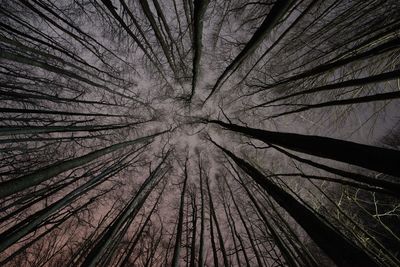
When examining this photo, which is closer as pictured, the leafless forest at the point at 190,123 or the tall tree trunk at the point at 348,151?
the tall tree trunk at the point at 348,151

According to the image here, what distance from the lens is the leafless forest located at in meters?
4.54

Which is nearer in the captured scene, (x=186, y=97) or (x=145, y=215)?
(x=145, y=215)

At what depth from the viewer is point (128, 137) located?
1094 cm

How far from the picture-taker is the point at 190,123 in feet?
38.0

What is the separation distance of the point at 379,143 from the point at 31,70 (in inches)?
487

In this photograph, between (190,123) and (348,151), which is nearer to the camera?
(348,151)

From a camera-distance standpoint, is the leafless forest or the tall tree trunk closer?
the tall tree trunk

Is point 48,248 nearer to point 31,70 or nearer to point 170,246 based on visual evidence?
point 170,246

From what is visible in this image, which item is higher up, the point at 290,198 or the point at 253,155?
the point at 290,198

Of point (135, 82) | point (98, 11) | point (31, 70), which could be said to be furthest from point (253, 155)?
point (31, 70)

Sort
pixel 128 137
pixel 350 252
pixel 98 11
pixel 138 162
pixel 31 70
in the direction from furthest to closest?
pixel 128 137
pixel 138 162
pixel 31 70
pixel 98 11
pixel 350 252

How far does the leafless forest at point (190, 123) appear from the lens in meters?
4.54

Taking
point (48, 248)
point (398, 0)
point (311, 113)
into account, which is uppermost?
point (398, 0)

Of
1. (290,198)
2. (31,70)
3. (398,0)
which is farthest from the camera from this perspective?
(31,70)
